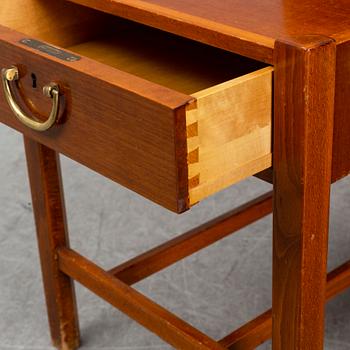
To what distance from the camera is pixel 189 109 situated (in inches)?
35.0

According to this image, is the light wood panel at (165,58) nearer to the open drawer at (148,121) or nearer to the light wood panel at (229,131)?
the open drawer at (148,121)

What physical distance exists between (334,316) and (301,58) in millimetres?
913

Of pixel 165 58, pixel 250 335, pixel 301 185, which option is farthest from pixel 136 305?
pixel 301 185

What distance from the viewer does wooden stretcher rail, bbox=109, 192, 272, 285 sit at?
158cm

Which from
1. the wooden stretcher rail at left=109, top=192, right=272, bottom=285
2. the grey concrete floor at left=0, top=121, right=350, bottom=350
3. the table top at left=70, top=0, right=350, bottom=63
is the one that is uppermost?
the table top at left=70, top=0, right=350, bottom=63

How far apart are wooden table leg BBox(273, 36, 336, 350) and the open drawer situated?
29mm

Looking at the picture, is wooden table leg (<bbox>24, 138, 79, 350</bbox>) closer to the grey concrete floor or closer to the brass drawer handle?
the grey concrete floor

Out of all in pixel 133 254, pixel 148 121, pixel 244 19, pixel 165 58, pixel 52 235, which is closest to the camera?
pixel 148 121

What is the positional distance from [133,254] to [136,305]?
1.86 feet

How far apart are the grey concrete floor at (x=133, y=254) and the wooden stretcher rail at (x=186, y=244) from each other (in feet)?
0.58

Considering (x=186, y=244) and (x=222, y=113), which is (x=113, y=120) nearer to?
(x=222, y=113)

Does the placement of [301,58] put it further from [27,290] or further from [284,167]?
[27,290]

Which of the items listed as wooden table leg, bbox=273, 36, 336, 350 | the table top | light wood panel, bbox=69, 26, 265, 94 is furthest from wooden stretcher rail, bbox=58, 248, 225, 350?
the table top

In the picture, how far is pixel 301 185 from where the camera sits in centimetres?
100
